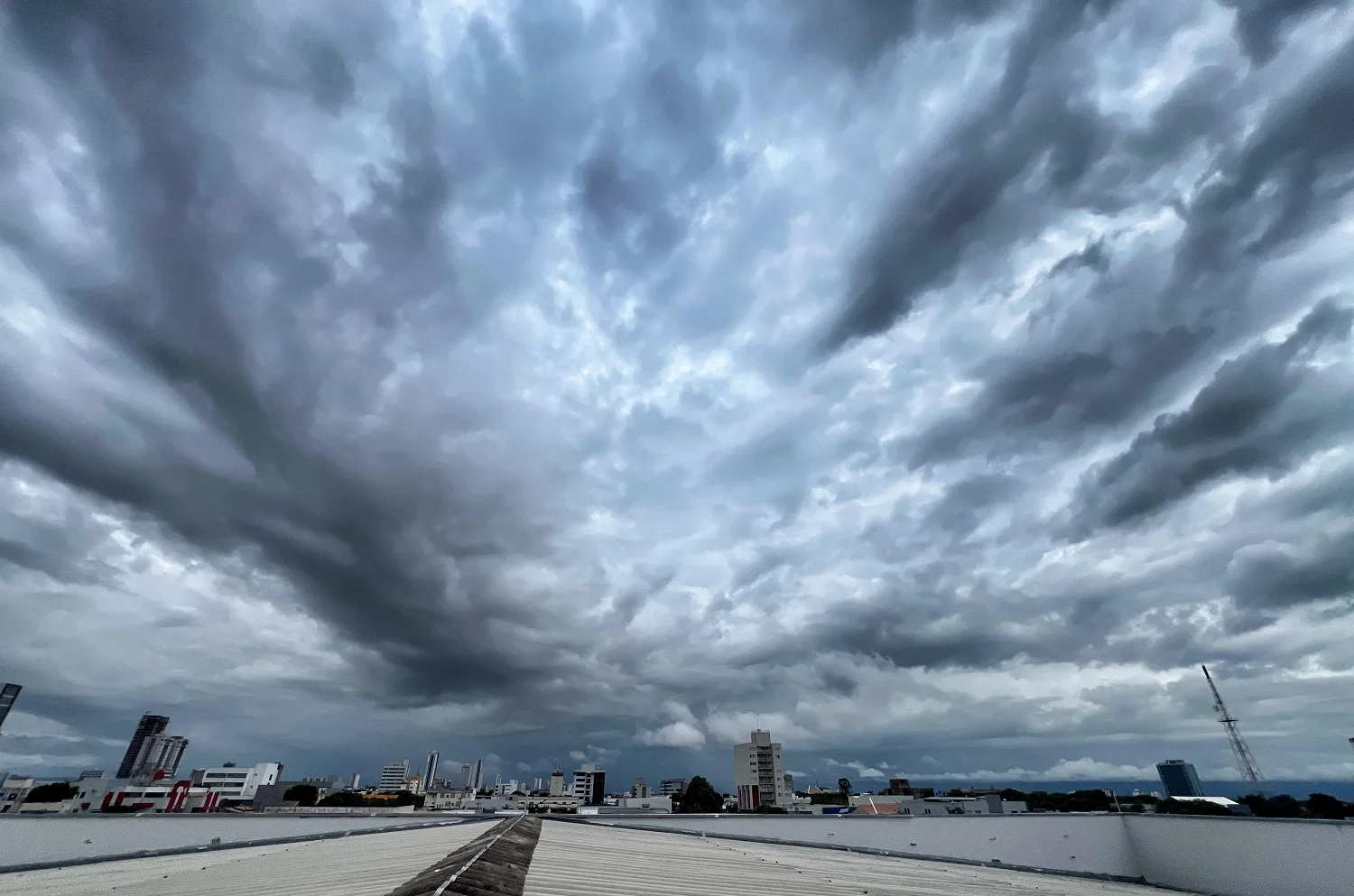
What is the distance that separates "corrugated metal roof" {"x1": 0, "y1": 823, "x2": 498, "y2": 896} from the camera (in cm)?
1175

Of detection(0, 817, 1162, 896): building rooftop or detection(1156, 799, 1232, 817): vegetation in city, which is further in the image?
detection(1156, 799, 1232, 817): vegetation in city

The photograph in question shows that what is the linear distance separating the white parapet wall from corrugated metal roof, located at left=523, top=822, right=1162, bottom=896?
1401 centimetres

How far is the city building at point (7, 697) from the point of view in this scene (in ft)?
351

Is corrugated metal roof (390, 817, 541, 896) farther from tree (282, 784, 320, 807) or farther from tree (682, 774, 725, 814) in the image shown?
tree (282, 784, 320, 807)

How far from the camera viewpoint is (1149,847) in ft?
138

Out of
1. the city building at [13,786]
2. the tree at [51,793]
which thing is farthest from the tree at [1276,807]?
the city building at [13,786]

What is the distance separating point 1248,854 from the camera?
34.2 m

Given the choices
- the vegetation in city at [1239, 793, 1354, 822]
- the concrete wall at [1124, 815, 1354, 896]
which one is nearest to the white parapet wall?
the concrete wall at [1124, 815, 1354, 896]

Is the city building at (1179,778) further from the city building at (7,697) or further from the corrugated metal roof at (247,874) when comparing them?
the city building at (7,697)

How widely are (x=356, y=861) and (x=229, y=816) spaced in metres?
39.8

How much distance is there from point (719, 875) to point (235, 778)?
18766 centimetres

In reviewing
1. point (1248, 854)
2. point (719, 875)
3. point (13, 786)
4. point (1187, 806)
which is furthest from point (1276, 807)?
point (13, 786)

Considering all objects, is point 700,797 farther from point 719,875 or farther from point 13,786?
point 13,786

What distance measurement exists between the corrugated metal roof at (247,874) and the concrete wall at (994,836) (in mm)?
29378
